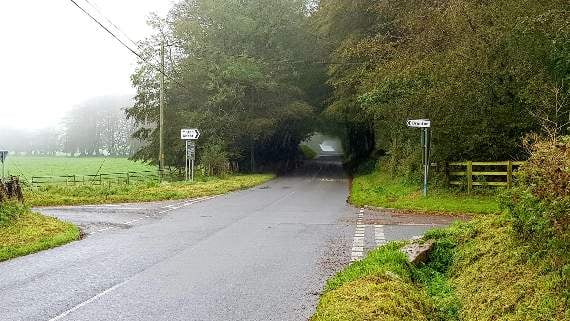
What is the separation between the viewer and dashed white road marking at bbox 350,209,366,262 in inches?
444

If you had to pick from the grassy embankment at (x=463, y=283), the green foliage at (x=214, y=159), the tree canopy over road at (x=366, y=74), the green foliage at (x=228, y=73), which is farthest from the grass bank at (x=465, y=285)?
the green foliage at (x=228, y=73)

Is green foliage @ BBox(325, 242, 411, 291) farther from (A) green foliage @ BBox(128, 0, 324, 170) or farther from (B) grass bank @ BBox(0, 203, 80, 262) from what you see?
(A) green foliage @ BBox(128, 0, 324, 170)

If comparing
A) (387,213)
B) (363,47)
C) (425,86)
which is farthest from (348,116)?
(387,213)

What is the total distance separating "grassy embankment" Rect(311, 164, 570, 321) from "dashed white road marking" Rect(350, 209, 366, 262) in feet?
2.68

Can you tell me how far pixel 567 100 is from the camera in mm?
18766

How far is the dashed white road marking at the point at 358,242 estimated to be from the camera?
37.0ft

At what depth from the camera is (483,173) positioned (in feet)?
68.7

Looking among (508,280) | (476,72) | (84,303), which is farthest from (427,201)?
(84,303)

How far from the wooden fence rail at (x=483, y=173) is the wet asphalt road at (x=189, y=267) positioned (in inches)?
194

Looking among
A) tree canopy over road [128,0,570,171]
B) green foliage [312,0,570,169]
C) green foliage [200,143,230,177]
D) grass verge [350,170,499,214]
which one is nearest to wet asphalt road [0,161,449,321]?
grass verge [350,170,499,214]

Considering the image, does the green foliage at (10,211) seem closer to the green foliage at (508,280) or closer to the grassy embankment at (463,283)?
the grassy embankment at (463,283)

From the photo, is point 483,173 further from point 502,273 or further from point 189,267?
point 502,273

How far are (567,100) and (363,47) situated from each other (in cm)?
1006

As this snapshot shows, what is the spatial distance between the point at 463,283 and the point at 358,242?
493 cm
